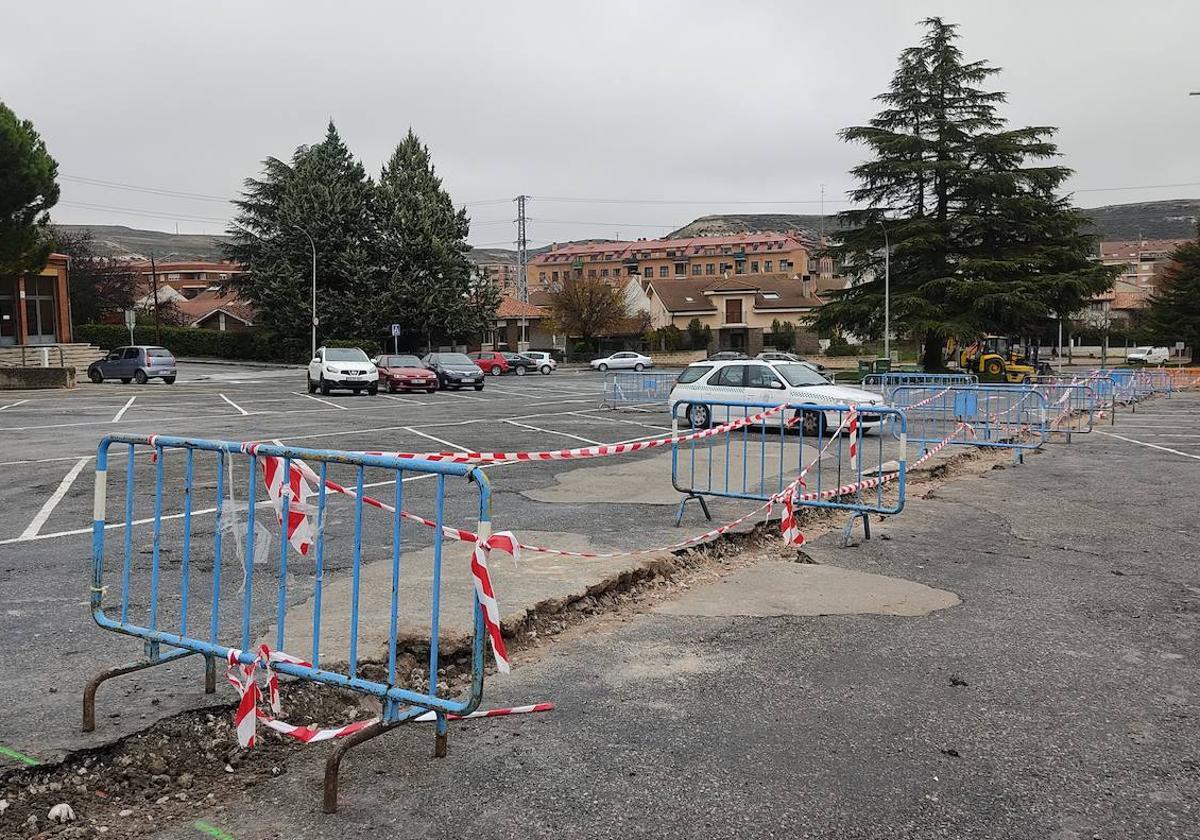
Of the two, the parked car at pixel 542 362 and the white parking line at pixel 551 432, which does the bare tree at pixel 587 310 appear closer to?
the parked car at pixel 542 362

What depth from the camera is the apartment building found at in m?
140

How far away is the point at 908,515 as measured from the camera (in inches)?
396

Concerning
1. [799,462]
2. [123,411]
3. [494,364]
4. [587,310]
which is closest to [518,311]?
[587,310]

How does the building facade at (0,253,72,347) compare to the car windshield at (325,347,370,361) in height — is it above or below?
above

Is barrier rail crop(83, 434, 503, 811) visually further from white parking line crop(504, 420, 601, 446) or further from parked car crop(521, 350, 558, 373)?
parked car crop(521, 350, 558, 373)

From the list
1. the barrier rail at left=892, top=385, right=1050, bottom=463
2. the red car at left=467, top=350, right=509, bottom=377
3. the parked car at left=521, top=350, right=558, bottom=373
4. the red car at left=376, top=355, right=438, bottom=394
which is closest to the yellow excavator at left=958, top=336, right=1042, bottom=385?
the barrier rail at left=892, top=385, right=1050, bottom=463

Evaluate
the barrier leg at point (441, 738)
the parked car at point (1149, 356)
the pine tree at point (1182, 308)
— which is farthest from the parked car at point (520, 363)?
the barrier leg at point (441, 738)

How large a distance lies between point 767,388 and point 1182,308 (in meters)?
61.1

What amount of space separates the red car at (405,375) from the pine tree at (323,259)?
2119 centimetres

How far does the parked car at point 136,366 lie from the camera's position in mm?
40406

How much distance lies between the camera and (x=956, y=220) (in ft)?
160

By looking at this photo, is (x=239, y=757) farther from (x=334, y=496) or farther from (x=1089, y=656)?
(x=334, y=496)

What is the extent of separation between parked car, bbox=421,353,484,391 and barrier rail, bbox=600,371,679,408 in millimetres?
11915

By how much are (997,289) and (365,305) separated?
35.2m
